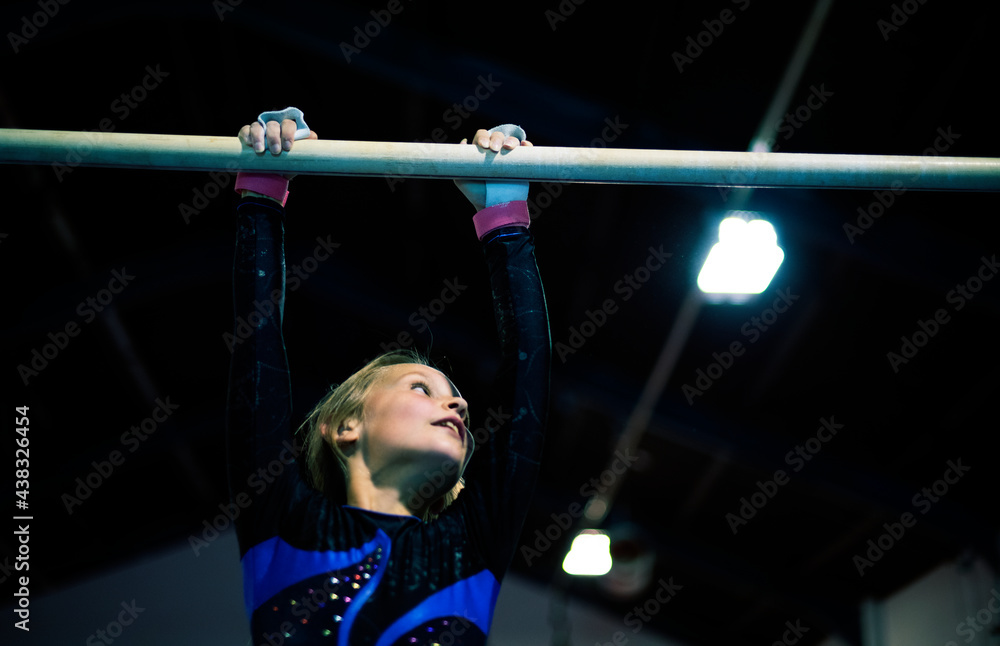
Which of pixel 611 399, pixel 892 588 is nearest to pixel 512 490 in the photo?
pixel 611 399

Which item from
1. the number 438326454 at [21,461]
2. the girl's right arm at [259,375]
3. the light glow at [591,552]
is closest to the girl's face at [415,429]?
the girl's right arm at [259,375]

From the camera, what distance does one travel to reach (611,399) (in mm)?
6285

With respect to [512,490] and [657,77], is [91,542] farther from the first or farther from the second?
[512,490]

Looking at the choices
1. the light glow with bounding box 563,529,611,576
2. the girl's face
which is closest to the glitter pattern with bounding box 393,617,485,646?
the girl's face

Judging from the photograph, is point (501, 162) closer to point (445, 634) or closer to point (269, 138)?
point (269, 138)

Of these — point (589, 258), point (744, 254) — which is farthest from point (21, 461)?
point (744, 254)

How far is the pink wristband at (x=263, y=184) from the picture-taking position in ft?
5.14

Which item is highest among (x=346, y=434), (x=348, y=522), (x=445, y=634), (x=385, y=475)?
(x=346, y=434)

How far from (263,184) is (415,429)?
0.54 metres

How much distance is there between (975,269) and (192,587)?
Answer: 7886mm

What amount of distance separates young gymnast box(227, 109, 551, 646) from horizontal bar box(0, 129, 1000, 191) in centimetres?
4

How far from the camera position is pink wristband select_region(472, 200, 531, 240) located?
1.68 m

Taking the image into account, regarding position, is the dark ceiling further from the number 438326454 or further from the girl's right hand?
the girl's right hand

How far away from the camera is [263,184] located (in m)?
1.57
